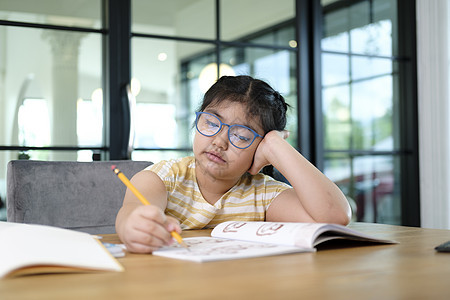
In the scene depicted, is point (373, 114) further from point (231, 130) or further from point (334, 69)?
point (231, 130)

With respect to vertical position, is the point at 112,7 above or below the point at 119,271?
above

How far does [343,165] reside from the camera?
360 cm

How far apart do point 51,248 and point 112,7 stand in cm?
244

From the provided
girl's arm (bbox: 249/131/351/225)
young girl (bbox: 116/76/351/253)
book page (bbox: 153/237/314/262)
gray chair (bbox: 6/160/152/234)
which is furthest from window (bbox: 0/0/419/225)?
book page (bbox: 153/237/314/262)

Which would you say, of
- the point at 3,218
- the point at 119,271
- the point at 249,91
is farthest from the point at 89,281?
the point at 3,218

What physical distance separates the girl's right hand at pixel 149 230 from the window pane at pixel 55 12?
230 cm

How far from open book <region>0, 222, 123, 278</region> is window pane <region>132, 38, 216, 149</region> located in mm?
2278

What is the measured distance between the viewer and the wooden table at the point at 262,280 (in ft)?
1.69

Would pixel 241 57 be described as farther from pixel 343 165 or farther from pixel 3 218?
pixel 3 218

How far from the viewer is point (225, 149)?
1227mm

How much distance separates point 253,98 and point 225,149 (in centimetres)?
17

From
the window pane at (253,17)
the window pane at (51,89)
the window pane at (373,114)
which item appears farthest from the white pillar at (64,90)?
the window pane at (373,114)

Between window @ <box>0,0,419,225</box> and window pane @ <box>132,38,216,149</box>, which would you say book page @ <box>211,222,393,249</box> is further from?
window pane @ <box>132,38,216,149</box>

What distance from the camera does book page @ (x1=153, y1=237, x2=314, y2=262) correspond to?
2.35ft
